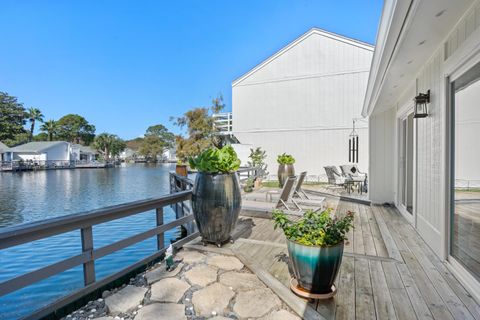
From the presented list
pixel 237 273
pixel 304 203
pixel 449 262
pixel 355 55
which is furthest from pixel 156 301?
pixel 355 55

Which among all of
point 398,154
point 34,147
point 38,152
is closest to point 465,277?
point 398,154

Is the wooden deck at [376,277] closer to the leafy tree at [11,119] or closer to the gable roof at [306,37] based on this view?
the gable roof at [306,37]

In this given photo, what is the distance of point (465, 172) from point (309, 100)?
479 inches

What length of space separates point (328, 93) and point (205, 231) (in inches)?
501

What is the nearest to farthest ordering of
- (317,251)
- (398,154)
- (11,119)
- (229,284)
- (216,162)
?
1. (317,251)
2. (229,284)
3. (216,162)
4. (398,154)
5. (11,119)

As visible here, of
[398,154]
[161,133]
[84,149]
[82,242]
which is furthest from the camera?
[161,133]

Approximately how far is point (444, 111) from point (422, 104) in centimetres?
85

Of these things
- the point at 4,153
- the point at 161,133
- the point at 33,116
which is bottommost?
the point at 4,153

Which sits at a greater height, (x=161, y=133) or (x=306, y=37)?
(x=306, y=37)

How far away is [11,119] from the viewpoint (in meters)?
48.1

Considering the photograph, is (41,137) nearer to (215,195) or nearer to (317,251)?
(215,195)

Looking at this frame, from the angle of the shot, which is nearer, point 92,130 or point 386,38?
point 386,38

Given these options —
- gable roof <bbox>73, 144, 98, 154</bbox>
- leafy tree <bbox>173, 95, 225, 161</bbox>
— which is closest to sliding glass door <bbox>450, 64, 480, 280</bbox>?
leafy tree <bbox>173, 95, 225, 161</bbox>

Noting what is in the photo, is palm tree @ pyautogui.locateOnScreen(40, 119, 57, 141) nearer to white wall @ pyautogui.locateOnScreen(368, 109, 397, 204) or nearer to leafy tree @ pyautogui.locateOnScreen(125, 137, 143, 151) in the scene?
leafy tree @ pyautogui.locateOnScreen(125, 137, 143, 151)
